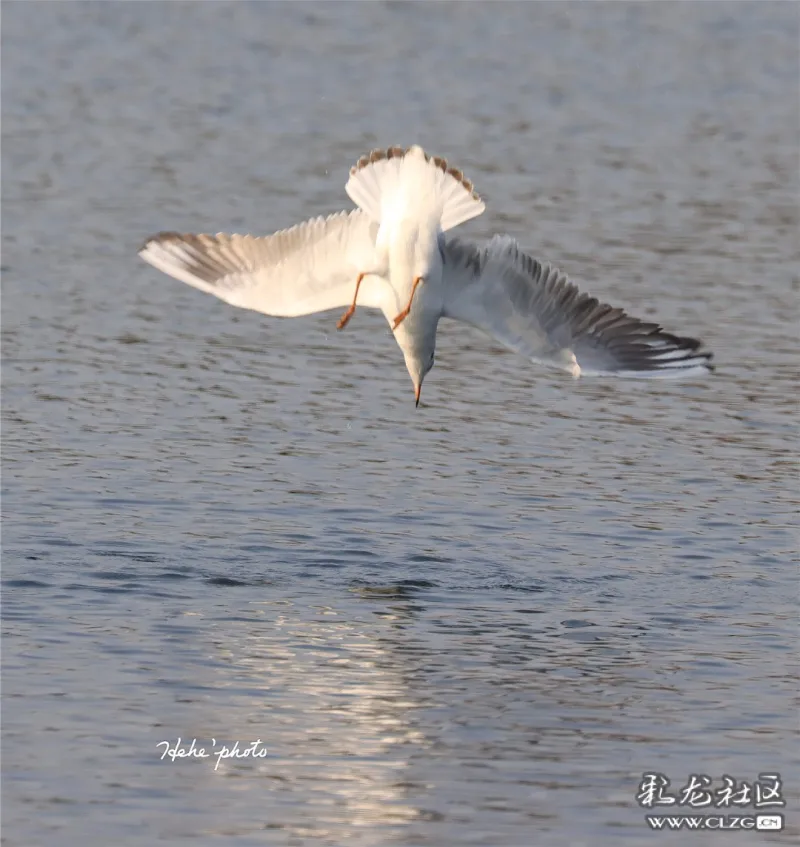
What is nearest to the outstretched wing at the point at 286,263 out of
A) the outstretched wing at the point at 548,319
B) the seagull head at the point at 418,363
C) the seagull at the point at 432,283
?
the seagull at the point at 432,283

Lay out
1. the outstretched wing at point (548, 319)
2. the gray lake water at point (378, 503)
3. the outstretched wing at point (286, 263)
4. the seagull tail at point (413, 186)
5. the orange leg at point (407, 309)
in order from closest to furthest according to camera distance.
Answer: the gray lake water at point (378, 503)
the seagull tail at point (413, 186)
the orange leg at point (407, 309)
the outstretched wing at point (548, 319)
the outstretched wing at point (286, 263)

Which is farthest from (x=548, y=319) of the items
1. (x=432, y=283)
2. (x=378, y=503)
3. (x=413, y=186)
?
(x=378, y=503)

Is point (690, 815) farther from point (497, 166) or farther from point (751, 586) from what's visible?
point (497, 166)

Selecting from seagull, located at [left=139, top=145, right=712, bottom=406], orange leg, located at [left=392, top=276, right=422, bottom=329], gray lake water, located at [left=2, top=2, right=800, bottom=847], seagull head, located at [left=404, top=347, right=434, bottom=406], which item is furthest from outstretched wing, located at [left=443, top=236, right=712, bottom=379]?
gray lake water, located at [left=2, top=2, right=800, bottom=847]

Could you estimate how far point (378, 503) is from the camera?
1173 centimetres

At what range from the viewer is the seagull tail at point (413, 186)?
361 inches

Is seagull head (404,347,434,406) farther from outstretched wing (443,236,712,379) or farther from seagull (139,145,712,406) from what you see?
outstretched wing (443,236,712,379)

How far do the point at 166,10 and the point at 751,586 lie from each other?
19208 millimetres

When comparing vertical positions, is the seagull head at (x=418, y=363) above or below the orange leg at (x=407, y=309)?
above

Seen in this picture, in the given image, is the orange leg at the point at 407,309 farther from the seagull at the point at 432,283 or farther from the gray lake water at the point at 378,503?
the gray lake water at the point at 378,503

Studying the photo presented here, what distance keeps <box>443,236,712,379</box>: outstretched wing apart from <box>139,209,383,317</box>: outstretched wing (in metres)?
0.45

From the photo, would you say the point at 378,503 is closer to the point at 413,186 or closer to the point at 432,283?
the point at 432,283

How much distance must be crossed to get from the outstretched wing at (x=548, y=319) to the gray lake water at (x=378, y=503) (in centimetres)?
135

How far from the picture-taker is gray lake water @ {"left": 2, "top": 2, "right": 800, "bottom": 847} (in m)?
8.07
